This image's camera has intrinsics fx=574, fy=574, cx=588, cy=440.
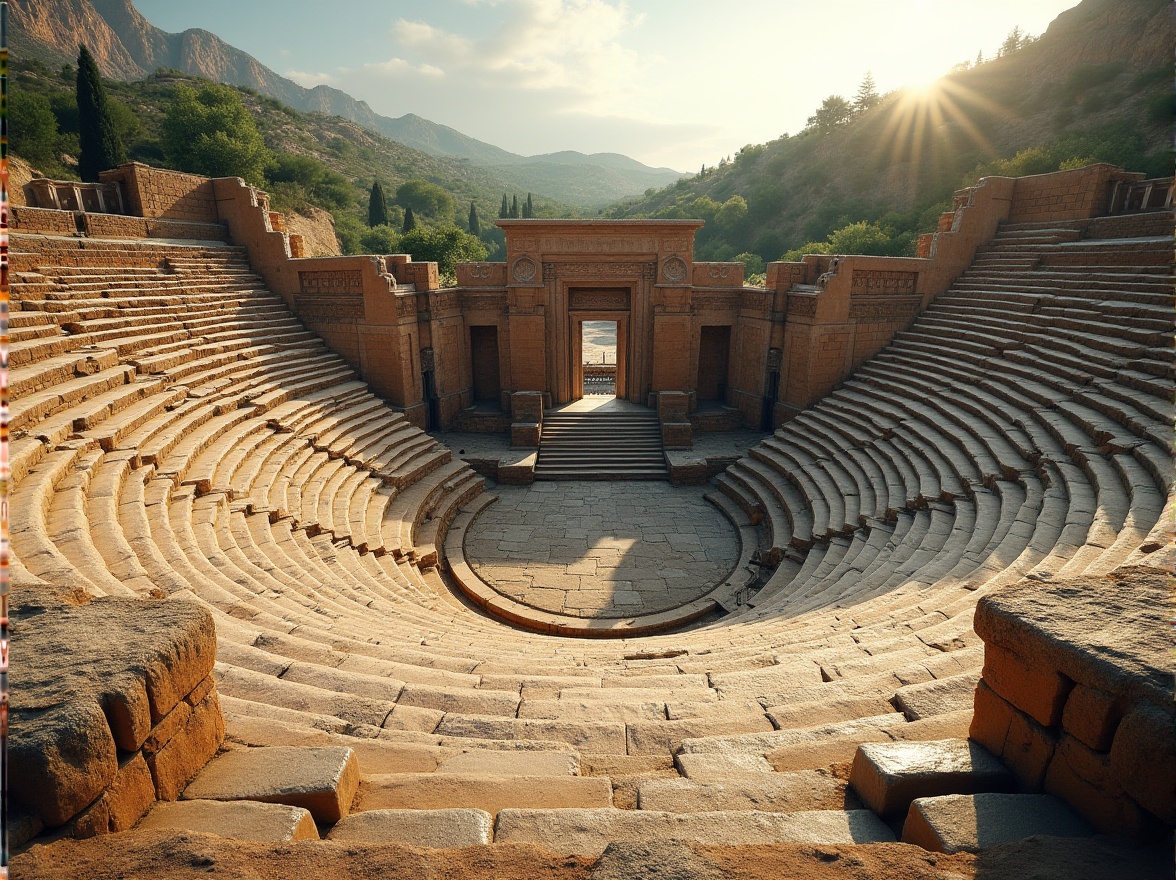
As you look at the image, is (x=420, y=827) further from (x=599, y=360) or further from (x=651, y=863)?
(x=599, y=360)

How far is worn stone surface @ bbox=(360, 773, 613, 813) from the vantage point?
121 inches

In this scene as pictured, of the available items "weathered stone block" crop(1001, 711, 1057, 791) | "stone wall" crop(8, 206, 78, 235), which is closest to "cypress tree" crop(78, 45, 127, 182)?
"stone wall" crop(8, 206, 78, 235)

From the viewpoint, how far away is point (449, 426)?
1755 cm

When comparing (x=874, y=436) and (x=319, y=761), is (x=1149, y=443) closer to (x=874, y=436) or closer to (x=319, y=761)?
(x=874, y=436)

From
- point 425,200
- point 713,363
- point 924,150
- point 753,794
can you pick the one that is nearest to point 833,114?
point 924,150

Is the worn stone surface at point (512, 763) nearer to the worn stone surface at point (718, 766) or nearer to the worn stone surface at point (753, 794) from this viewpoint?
the worn stone surface at point (753, 794)

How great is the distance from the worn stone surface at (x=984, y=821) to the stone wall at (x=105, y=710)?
3596mm

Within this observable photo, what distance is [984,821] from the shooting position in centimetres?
261

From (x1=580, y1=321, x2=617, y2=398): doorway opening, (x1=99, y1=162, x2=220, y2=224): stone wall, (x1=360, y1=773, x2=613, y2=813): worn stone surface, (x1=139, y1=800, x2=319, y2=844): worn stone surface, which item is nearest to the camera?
(x1=139, y1=800, x2=319, y2=844): worn stone surface

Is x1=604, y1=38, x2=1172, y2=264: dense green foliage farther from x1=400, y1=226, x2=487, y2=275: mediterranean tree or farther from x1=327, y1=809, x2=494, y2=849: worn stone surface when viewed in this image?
x1=327, y1=809, x2=494, y2=849: worn stone surface

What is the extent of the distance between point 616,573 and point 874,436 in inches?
263

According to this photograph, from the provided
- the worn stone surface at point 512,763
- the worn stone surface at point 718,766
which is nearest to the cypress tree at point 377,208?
the worn stone surface at point 512,763

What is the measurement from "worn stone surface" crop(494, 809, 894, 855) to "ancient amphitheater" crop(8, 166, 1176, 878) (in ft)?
0.08

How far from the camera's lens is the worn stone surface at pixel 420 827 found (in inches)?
104
